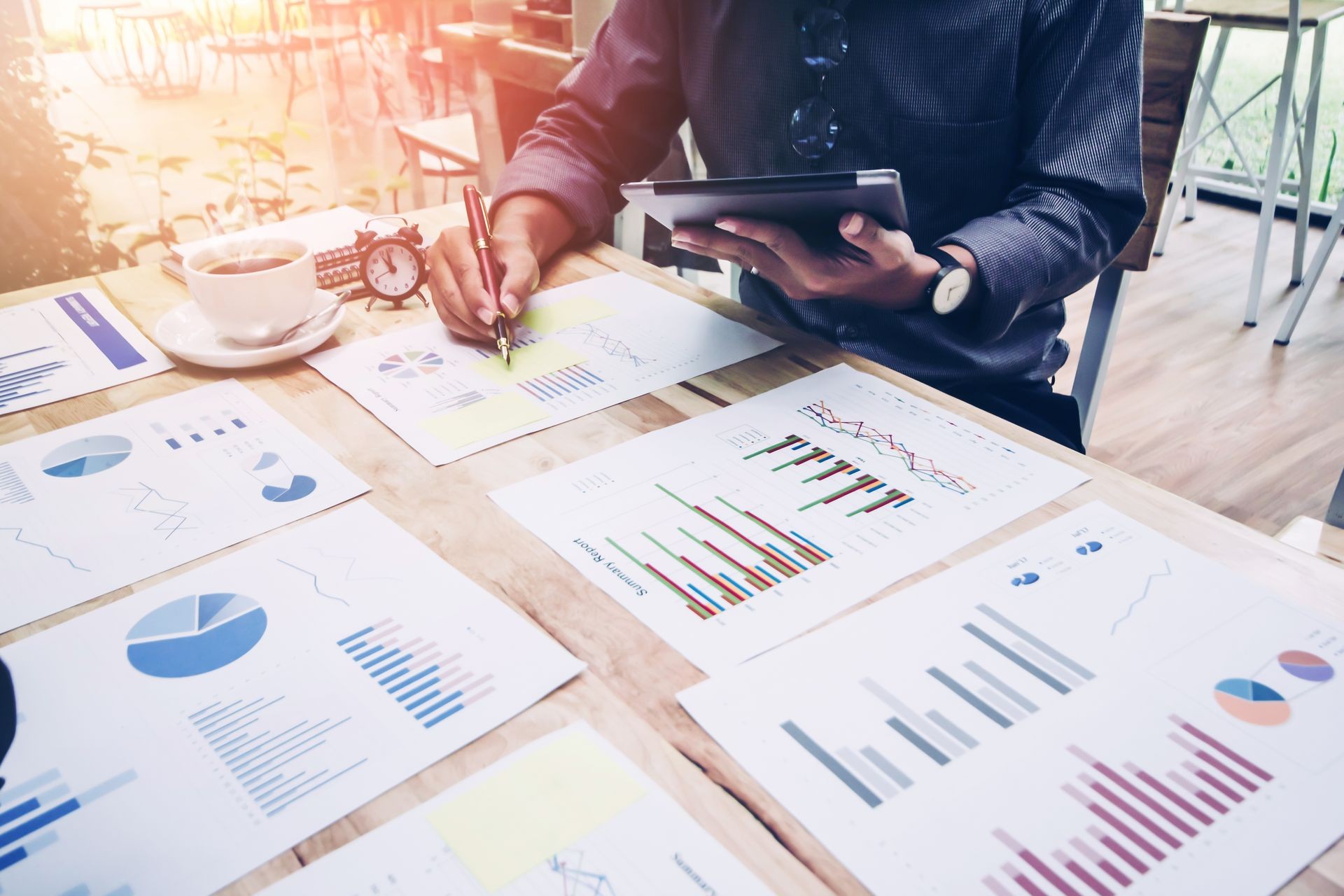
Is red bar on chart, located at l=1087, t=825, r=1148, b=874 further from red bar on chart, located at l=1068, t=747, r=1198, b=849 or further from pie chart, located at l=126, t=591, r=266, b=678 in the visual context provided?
pie chart, located at l=126, t=591, r=266, b=678

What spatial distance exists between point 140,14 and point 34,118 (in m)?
0.58

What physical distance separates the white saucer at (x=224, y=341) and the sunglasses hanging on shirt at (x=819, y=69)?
0.58 metres

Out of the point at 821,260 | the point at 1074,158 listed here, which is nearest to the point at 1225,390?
the point at 1074,158

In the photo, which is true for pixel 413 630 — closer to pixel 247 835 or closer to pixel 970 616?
pixel 247 835

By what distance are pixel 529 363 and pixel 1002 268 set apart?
49 cm

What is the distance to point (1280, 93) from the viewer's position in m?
2.88

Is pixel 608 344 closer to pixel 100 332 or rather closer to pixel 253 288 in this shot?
pixel 253 288

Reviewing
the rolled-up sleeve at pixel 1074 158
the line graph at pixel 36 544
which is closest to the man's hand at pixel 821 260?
the rolled-up sleeve at pixel 1074 158

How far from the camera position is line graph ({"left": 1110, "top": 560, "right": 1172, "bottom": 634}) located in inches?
21.9

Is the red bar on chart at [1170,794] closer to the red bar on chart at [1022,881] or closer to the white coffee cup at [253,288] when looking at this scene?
the red bar on chart at [1022,881]

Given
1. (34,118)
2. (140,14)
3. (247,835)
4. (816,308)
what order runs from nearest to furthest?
(247,835) → (816,308) → (34,118) → (140,14)

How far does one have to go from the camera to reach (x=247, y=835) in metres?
0.44

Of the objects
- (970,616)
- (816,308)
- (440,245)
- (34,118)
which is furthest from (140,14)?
(970,616)

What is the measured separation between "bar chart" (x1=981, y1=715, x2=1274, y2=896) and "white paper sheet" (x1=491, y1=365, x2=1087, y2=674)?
17cm
